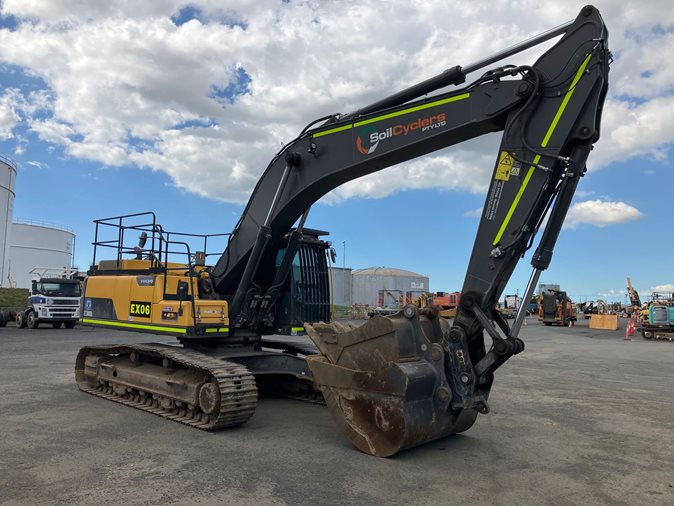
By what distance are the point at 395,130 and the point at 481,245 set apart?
185 cm

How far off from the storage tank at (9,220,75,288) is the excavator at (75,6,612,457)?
52.7 metres

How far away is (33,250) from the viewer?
189 feet

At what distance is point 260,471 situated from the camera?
5293 millimetres

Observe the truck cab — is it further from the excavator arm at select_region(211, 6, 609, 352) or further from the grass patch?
the excavator arm at select_region(211, 6, 609, 352)

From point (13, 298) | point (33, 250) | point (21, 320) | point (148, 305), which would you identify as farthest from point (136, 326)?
point (33, 250)

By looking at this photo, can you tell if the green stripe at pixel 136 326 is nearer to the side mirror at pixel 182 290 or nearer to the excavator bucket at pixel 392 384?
the side mirror at pixel 182 290

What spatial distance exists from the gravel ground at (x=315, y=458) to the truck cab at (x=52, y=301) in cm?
1682

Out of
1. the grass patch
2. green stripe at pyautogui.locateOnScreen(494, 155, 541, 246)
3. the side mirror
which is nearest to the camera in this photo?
green stripe at pyautogui.locateOnScreen(494, 155, 541, 246)

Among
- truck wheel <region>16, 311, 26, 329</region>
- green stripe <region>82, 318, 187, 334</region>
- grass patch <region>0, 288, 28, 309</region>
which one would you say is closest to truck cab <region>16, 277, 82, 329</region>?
truck wheel <region>16, 311, 26, 329</region>

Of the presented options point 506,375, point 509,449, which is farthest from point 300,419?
point 506,375

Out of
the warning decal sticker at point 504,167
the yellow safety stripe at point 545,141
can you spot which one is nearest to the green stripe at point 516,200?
the yellow safety stripe at point 545,141

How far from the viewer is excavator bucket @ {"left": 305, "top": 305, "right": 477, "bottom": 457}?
5.54m

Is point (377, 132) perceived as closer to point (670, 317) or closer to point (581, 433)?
point (581, 433)

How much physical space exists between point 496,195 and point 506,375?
7878 millimetres
